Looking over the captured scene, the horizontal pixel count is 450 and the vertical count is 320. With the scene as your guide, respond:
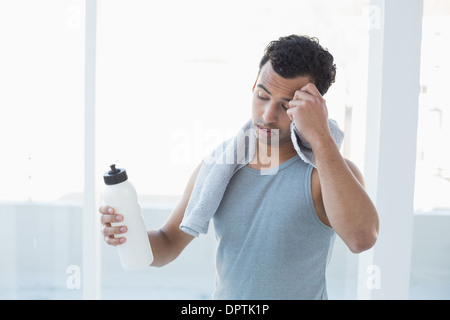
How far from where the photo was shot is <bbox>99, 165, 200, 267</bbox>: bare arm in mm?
802

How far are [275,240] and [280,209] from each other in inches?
2.6

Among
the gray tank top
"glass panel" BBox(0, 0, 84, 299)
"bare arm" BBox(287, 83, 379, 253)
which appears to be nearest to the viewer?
"bare arm" BBox(287, 83, 379, 253)

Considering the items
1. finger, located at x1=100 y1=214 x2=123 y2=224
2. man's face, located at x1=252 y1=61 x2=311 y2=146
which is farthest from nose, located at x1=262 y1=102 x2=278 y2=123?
finger, located at x1=100 y1=214 x2=123 y2=224

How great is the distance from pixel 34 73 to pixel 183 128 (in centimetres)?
69

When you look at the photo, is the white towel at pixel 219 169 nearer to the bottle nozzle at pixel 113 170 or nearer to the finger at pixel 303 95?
the finger at pixel 303 95

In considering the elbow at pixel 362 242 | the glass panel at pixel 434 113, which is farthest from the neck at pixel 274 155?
the glass panel at pixel 434 113

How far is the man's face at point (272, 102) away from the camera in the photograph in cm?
88

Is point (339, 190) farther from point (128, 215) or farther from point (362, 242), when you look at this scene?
point (128, 215)

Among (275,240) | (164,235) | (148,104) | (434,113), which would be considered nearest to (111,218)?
(164,235)

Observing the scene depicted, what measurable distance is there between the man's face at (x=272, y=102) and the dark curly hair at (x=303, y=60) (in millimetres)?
15

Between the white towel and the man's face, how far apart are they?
0.04m

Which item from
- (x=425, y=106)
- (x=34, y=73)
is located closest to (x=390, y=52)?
(x=425, y=106)

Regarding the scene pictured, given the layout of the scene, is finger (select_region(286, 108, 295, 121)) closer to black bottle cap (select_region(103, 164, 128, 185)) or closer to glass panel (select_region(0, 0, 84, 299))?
black bottle cap (select_region(103, 164, 128, 185))

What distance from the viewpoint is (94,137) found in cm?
144
